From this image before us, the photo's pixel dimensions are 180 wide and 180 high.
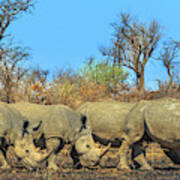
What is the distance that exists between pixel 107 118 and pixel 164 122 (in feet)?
5.79

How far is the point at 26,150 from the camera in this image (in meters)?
9.33

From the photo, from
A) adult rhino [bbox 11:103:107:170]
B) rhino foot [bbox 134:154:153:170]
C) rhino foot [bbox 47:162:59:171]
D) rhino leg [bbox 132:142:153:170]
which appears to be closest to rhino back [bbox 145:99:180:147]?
rhino leg [bbox 132:142:153:170]

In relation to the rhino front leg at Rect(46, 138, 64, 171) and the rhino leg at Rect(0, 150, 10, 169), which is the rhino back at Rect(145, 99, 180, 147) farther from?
the rhino leg at Rect(0, 150, 10, 169)

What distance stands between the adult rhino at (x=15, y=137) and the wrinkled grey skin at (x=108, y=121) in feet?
6.39

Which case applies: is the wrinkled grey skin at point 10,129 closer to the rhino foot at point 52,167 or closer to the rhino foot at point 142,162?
the rhino foot at point 52,167

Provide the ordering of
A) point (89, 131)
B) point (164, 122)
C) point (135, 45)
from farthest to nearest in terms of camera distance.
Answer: point (135, 45), point (89, 131), point (164, 122)

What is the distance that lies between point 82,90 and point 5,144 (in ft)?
44.7

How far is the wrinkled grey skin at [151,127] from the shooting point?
973cm

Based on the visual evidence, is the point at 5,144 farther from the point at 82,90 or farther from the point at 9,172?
the point at 82,90

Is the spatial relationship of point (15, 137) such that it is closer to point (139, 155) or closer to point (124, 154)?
point (124, 154)

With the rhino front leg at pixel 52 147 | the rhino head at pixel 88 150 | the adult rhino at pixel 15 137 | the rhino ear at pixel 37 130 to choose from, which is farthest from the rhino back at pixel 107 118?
the adult rhino at pixel 15 137

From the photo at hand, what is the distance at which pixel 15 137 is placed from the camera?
31.6 ft

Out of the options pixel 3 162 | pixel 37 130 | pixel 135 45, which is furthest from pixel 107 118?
pixel 135 45

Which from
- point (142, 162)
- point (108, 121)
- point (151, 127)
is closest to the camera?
point (151, 127)
